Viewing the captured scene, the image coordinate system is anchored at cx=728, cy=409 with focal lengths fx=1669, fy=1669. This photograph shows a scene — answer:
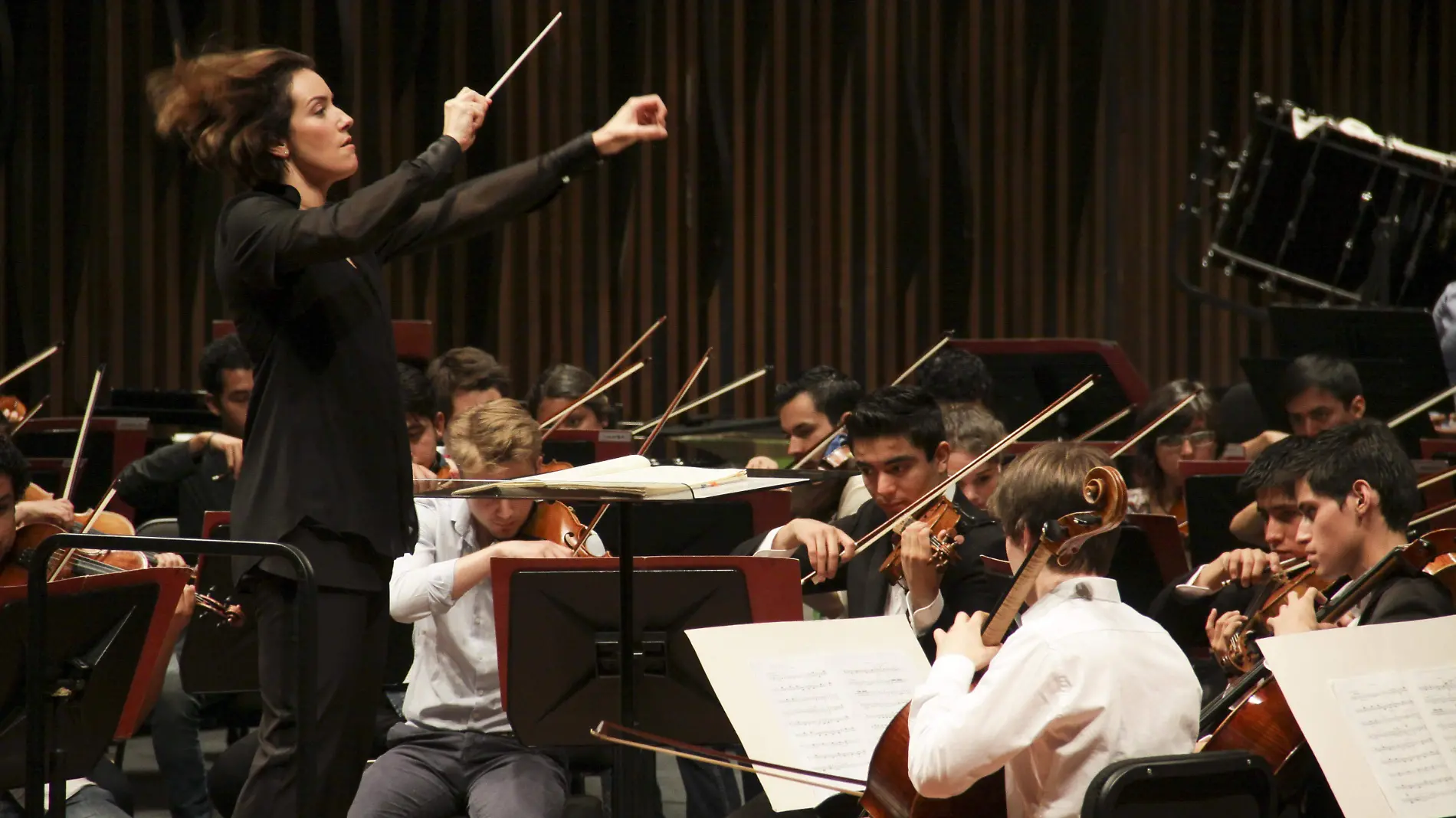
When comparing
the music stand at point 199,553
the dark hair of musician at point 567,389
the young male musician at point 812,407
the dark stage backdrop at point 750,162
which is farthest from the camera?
the dark stage backdrop at point 750,162

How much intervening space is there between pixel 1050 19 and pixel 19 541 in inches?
214

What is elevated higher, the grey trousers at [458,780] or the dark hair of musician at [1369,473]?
the dark hair of musician at [1369,473]

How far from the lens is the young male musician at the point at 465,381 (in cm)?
483

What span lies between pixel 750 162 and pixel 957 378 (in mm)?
2367

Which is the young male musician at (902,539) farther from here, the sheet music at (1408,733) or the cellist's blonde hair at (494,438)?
the sheet music at (1408,733)

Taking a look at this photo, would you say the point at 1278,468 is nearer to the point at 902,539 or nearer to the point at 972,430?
the point at 902,539

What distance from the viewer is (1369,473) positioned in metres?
2.60

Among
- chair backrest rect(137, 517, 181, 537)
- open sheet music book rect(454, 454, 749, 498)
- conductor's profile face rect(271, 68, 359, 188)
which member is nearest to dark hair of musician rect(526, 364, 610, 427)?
chair backrest rect(137, 517, 181, 537)

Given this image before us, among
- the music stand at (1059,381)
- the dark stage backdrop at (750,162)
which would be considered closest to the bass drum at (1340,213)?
the dark stage backdrop at (750,162)

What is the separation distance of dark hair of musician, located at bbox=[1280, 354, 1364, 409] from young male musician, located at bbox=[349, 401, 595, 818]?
2459 mm

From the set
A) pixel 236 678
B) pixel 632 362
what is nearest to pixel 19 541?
pixel 236 678

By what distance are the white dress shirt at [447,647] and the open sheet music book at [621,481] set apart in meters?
0.72

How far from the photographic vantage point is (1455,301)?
5.30 meters

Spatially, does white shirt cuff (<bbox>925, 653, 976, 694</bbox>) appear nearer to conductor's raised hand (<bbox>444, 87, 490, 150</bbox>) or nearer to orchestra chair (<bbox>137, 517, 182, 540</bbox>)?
conductor's raised hand (<bbox>444, 87, 490, 150</bbox>)
